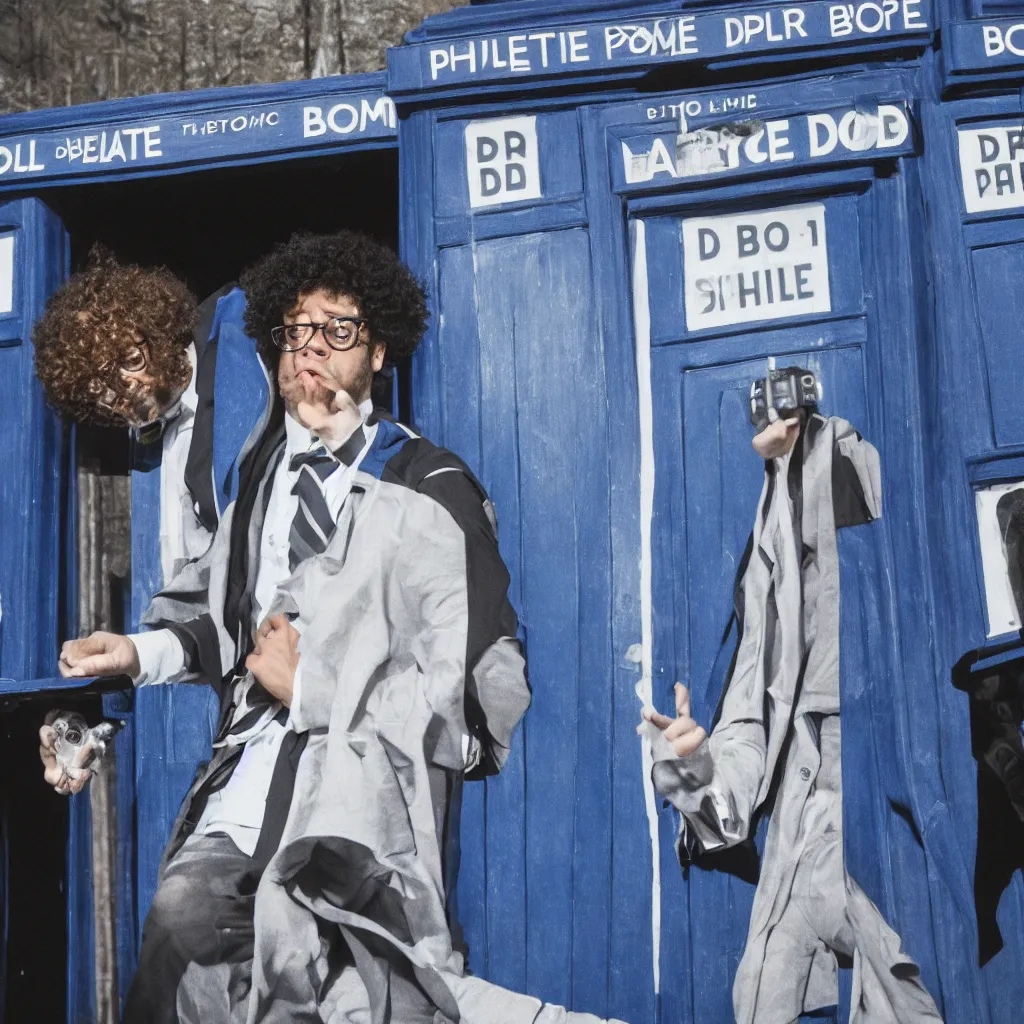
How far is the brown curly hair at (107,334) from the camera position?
4.23 metres

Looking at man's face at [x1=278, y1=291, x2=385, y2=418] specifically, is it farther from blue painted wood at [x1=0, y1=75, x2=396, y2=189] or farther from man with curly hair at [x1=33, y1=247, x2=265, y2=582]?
blue painted wood at [x1=0, y1=75, x2=396, y2=189]

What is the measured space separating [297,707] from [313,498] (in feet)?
1.86

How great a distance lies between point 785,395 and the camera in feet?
12.8

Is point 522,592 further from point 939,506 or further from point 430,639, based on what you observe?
point 939,506

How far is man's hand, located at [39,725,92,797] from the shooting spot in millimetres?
4121

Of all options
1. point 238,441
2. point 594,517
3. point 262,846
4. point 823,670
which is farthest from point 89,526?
point 823,670

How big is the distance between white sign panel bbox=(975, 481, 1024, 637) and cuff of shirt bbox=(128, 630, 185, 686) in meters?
2.12

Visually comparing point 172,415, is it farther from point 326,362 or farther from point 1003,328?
point 1003,328

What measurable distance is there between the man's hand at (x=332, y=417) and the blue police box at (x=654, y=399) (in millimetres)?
179

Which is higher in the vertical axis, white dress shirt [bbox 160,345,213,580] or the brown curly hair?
the brown curly hair

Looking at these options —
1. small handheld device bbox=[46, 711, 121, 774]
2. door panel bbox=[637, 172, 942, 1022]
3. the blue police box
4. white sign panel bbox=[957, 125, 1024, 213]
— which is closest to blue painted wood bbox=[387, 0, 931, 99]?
the blue police box

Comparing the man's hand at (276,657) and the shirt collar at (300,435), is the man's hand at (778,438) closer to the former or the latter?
the shirt collar at (300,435)

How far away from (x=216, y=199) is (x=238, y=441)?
2.68ft

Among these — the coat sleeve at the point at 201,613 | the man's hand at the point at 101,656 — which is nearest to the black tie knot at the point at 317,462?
the coat sleeve at the point at 201,613
